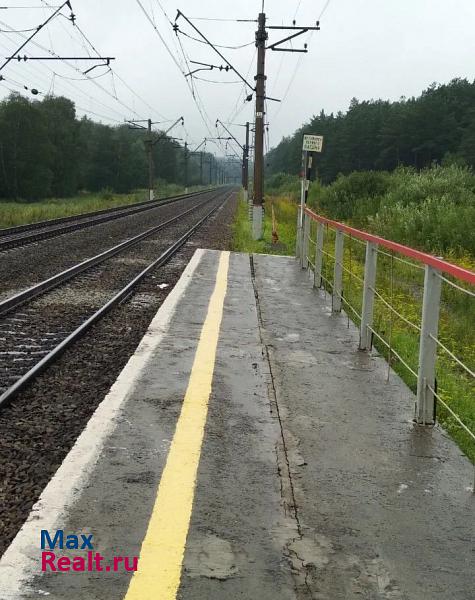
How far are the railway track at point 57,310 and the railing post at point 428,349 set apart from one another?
285 cm

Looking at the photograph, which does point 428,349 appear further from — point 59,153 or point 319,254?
point 59,153

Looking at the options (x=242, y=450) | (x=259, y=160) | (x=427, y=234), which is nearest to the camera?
(x=242, y=450)

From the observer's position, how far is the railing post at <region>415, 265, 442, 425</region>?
404cm

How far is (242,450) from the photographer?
11.6 feet

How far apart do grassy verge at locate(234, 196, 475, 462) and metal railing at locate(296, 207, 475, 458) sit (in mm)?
21

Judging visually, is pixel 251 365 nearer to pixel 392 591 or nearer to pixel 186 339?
pixel 186 339

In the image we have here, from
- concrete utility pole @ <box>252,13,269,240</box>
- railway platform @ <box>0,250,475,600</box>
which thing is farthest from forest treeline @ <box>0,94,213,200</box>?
railway platform @ <box>0,250,475,600</box>

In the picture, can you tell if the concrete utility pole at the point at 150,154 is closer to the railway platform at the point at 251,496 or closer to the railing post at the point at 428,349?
the railway platform at the point at 251,496

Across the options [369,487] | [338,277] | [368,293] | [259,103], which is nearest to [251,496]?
[369,487]

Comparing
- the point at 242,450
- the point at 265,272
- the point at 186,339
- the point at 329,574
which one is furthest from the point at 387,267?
the point at 329,574

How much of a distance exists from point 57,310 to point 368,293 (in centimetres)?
425

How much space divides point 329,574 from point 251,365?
9.68 ft

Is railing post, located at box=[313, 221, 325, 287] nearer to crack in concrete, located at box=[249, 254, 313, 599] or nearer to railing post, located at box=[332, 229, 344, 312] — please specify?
railing post, located at box=[332, 229, 344, 312]

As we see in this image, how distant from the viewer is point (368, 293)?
590cm
